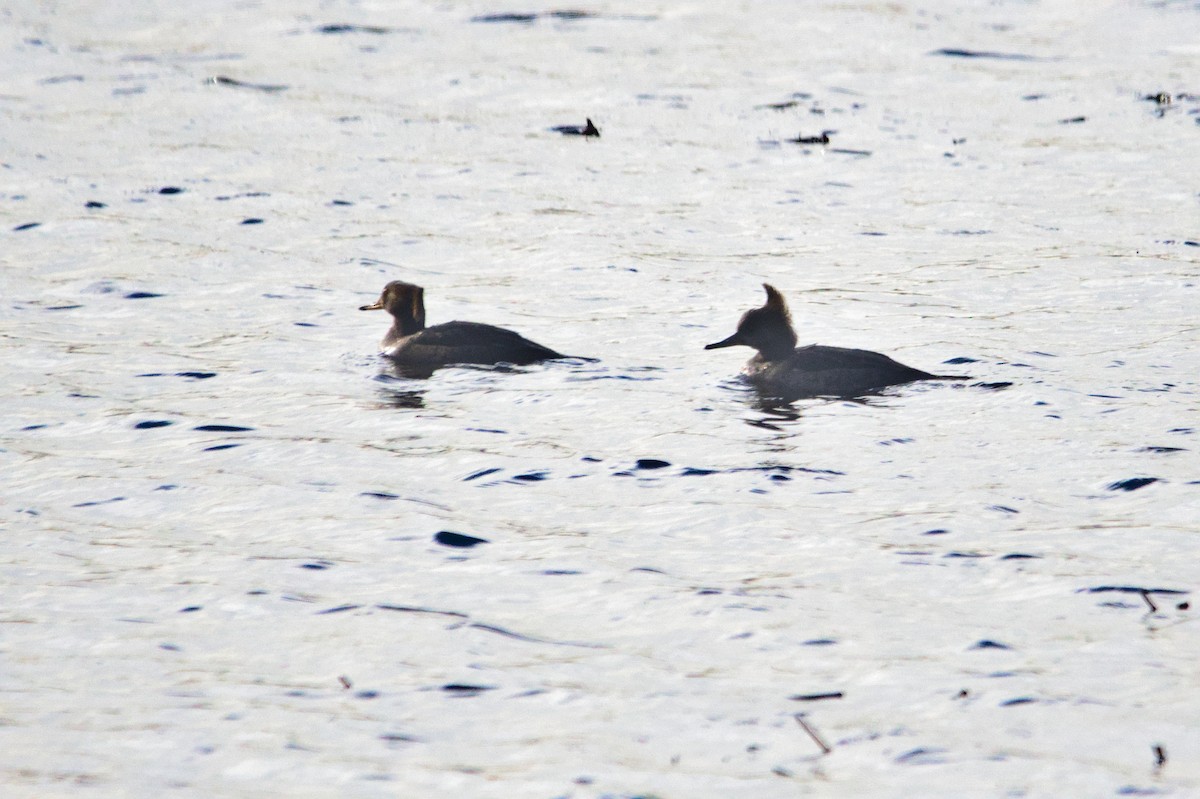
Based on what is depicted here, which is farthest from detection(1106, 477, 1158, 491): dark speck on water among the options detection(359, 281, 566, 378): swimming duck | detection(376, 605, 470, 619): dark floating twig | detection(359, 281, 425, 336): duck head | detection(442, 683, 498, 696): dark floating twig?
detection(359, 281, 425, 336): duck head

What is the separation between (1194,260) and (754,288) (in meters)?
4.09

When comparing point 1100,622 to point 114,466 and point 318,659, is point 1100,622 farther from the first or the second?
point 114,466

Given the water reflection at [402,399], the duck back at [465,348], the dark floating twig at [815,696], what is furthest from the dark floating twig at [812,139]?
the dark floating twig at [815,696]

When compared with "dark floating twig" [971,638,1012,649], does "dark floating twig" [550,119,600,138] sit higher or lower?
higher

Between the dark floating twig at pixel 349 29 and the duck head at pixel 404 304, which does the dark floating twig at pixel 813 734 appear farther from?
the dark floating twig at pixel 349 29

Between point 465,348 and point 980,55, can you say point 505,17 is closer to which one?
point 980,55

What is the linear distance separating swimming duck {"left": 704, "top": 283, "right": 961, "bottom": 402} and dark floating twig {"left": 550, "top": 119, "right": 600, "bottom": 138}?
29.8 feet

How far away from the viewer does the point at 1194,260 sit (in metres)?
15.8

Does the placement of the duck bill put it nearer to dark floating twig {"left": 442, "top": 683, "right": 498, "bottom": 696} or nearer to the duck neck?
the duck neck

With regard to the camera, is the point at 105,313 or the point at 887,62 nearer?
the point at 105,313

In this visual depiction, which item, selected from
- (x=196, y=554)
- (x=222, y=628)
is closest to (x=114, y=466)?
(x=196, y=554)

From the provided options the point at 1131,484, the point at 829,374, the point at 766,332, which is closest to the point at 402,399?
the point at 766,332

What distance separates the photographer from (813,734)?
6.38 metres

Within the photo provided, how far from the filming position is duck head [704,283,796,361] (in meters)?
13.0
